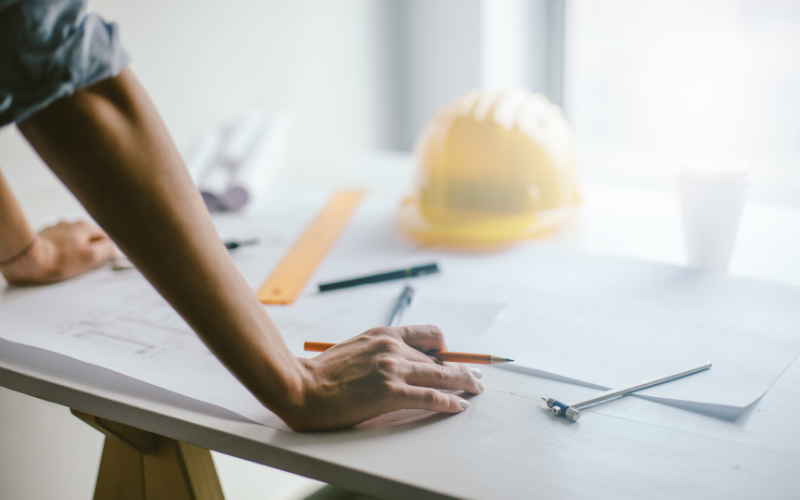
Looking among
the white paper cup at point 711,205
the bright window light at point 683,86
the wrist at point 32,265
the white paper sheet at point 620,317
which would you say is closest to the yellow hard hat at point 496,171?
the white paper sheet at point 620,317

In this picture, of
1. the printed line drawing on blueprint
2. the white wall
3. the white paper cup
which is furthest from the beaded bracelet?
the white paper cup

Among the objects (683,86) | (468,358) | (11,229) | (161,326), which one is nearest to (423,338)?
(468,358)

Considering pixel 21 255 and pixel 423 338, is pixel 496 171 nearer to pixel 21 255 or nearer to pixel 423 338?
pixel 423 338

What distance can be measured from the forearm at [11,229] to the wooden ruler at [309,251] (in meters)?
0.30

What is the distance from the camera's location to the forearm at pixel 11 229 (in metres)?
0.78

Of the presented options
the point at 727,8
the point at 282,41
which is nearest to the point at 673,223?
the point at 282,41

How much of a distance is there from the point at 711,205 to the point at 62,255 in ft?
2.68

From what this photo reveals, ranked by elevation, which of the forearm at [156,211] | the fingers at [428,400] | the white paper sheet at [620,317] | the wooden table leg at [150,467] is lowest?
the wooden table leg at [150,467]

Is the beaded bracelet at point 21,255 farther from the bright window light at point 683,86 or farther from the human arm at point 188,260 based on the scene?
the bright window light at point 683,86

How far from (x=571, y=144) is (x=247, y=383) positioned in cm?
72

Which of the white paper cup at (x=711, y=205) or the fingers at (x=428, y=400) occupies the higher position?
the white paper cup at (x=711, y=205)

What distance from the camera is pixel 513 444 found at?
46 cm

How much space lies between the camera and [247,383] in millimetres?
474

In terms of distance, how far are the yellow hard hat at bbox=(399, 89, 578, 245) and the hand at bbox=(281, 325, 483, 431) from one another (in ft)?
1.40
